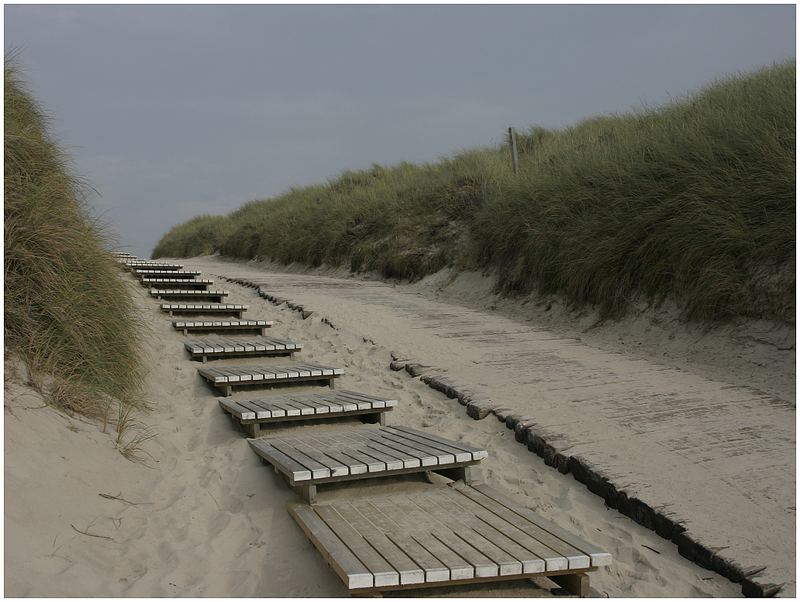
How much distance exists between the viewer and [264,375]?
5.65 metres

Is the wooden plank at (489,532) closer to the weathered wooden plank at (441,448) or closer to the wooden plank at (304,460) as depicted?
the weathered wooden plank at (441,448)

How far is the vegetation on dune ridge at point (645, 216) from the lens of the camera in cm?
620

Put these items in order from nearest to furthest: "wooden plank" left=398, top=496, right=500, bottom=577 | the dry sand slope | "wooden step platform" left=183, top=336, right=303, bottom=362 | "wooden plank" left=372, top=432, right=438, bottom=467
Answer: "wooden plank" left=398, top=496, right=500, bottom=577 < the dry sand slope < "wooden plank" left=372, top=432, right=438, bottom=467 < "wooden step platform" left=183, top=336, right=303, bottom=362

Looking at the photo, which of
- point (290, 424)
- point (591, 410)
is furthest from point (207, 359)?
point (591, 410)

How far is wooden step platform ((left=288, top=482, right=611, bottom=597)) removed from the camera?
282 centimetres

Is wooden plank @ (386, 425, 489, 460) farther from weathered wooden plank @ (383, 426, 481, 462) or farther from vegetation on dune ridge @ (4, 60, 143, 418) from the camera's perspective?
vegetation on dune ridge @ (4, 60, 143, 418)

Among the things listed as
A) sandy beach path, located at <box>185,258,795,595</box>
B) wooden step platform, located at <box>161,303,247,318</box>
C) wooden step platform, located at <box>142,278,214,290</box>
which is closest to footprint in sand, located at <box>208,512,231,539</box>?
sandy beach path, located at <box>185,258,795,595</box>

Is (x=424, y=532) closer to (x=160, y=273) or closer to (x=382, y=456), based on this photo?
(x=382, y=456)

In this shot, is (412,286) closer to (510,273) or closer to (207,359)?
(510,273)

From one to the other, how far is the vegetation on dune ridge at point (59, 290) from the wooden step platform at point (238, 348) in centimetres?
77

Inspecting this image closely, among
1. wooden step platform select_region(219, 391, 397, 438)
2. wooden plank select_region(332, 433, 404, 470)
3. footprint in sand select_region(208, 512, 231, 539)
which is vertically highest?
wooden step platform select_region(219, 391, 397, 438)

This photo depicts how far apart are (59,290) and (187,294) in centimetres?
386

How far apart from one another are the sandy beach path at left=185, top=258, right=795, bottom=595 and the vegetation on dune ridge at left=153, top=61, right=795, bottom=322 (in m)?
0.93

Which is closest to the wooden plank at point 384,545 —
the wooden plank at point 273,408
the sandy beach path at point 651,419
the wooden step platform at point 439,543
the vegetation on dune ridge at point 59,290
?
the wooden step platform at point 439,543
